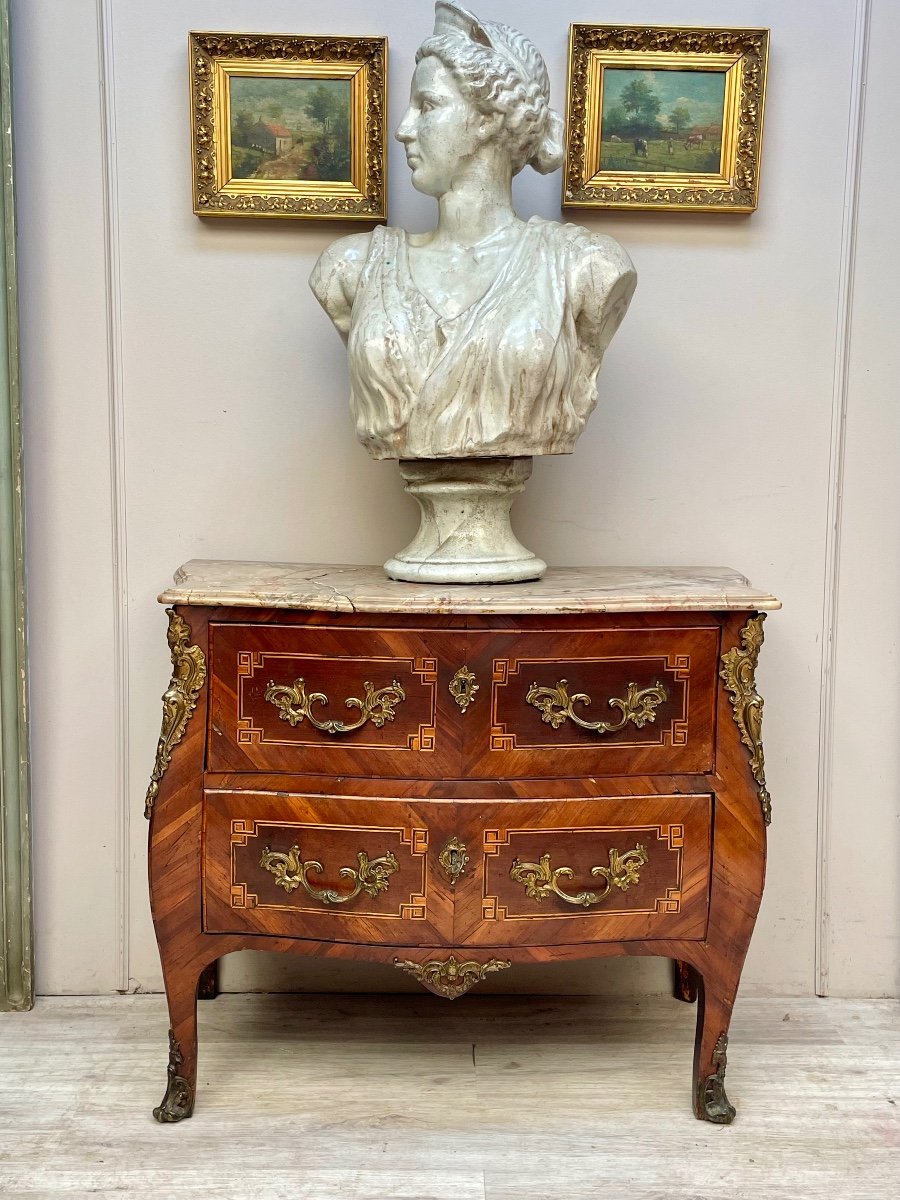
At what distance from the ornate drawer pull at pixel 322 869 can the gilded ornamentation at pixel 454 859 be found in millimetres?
95

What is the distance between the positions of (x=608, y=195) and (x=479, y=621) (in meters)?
1.15

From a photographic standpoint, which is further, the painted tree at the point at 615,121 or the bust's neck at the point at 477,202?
the painted tree at the point at 615,121

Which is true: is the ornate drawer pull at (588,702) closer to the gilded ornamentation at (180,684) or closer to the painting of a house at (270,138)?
the gilded ornamentation at (180,684)

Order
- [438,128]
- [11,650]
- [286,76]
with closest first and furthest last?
[438,128] → [286,76] → [11,650]

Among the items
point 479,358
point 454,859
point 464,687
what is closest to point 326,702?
point 464,687

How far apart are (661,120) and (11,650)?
1999mm

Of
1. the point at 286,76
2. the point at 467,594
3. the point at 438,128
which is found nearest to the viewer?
the point at 467,594

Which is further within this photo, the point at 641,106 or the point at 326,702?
the point at 641,106

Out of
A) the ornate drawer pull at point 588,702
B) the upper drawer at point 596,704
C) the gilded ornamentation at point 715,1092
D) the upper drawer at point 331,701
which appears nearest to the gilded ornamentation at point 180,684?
the upper drawer at point 331,701

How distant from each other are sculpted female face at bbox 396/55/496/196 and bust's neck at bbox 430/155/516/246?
0.02 metres

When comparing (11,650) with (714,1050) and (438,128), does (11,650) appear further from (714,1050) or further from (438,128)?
(714,1050)

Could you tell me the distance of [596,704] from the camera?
2.21m

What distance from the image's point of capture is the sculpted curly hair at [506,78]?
2232 millimetres

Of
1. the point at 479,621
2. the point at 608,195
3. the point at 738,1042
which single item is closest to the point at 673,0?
the point at 608,195
